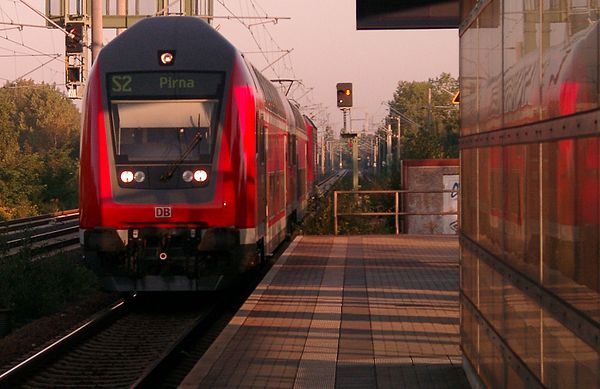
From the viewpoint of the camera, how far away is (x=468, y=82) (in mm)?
6902

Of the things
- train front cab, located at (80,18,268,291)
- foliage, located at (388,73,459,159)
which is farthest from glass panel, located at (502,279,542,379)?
foliage, located at (388,73,459,159)

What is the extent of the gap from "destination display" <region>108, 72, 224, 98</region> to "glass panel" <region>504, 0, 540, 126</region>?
726 centimetres

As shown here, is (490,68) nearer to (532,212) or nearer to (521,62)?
(521,62)

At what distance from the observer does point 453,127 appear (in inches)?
2264

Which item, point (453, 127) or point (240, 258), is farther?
point (453, 127)

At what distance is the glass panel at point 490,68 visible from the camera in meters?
5.52

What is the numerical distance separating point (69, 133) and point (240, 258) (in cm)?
7575

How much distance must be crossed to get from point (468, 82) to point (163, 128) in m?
5.98

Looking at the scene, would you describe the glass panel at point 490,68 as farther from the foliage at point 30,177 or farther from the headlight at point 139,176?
the foliage at point 30,177

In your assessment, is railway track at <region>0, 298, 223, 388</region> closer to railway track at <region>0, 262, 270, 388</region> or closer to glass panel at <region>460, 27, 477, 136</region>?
railway track at <region>0, 262, 270, 388</region>

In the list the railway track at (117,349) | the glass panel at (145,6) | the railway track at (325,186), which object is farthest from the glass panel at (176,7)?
the railway track at (117,349)

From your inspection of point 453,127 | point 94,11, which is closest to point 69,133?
point 453,127

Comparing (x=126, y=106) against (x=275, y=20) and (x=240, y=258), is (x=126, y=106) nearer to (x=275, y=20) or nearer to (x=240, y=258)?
(x=240, y=258)

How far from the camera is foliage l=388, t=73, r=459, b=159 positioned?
30969 mm
